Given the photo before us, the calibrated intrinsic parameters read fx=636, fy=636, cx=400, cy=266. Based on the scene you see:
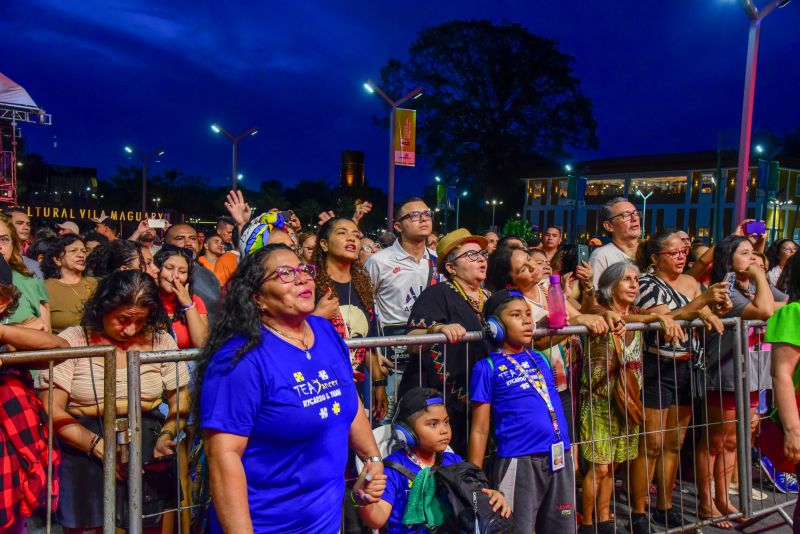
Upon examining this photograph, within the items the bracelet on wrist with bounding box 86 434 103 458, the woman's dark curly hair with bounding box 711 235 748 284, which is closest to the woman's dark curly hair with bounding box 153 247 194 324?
the bracelet on wrist with bounding box 86 434 103 458

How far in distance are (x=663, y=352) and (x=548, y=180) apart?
6765cm

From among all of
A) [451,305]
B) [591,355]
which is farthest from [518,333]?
[591,355]

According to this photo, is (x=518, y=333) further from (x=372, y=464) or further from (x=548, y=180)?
(x=548, y=180)

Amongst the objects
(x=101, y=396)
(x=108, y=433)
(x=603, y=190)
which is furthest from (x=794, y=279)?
(x=603, y=190)

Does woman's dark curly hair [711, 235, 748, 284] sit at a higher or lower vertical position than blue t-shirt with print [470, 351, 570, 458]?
higher

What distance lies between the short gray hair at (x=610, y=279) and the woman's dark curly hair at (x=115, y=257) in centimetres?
376

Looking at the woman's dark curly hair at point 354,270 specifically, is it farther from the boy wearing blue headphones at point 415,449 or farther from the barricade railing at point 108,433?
the barricade railing at point 108,433

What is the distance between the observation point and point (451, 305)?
410 centimetres

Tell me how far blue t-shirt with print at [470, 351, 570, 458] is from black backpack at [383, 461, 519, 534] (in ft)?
1.68

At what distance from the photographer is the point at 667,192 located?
63.5 m

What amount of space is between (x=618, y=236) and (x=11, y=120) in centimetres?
4293

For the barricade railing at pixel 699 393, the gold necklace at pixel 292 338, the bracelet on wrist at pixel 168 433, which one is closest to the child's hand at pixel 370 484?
the gold necklace at pixel 292 338

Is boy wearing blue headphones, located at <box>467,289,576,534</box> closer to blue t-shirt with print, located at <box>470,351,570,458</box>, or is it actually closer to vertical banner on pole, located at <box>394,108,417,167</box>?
blue t-shirt with print, located at <box>470,351,570,458</box>

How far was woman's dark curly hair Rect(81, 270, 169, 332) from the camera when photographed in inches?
130
